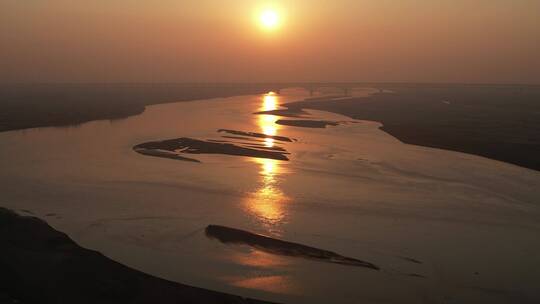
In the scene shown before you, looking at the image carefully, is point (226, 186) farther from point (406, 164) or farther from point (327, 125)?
point (327, 125)

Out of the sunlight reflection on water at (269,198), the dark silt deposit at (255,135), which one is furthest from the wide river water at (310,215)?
the dark silt deposit at (255,135)

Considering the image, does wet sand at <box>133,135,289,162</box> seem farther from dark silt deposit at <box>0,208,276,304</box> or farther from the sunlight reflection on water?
dark silt deposit at <box>0,208,276,304</box>

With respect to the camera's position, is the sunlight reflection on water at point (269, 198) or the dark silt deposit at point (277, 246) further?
the sunlight reflection on water at point (269, 198)

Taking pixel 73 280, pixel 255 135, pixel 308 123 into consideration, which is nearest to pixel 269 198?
pixel 73 280

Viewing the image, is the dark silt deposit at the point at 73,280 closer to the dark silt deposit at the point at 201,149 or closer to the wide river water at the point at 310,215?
the wide river water at the point at 310,215

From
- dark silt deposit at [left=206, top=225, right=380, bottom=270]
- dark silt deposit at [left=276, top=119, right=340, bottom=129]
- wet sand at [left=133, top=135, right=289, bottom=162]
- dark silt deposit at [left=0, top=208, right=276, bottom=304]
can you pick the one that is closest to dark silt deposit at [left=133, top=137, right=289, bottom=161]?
wet sand at [left=133, top=135, right=289, bottom=162]

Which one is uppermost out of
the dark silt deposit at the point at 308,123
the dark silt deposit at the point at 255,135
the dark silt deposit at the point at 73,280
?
the dark silt deposit at the point at 73,280

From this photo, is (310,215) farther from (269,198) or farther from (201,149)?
(201,149)
